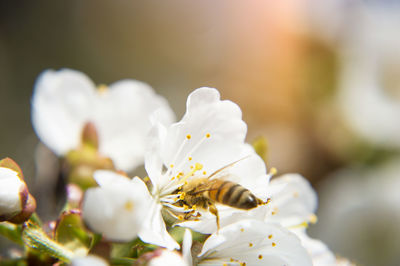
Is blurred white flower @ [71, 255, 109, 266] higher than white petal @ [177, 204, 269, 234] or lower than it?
lower

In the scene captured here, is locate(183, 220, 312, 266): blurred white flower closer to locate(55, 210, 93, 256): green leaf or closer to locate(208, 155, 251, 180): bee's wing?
locate(208, 155, 251, 180): bee's wing

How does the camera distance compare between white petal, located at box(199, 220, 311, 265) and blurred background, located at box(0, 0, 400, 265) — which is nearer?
white petal, located at box(199, 220, 311, 265)

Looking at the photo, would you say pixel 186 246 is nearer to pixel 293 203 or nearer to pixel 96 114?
pixel 293 203

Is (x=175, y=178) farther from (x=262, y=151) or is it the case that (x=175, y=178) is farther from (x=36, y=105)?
(x=36, y=105)

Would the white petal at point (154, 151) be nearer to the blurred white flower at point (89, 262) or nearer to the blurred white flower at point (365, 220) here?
the blurred white flower at point (89, 262)

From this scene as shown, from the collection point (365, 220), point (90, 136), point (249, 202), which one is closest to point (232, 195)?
point (249, 202)

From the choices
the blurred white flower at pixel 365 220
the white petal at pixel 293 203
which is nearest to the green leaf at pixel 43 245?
the white petal at pixel 293 203

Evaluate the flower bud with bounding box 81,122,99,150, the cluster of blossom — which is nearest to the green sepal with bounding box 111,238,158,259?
the cluster of blossom

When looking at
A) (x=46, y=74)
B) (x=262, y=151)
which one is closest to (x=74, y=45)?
(x=46, y=74)
